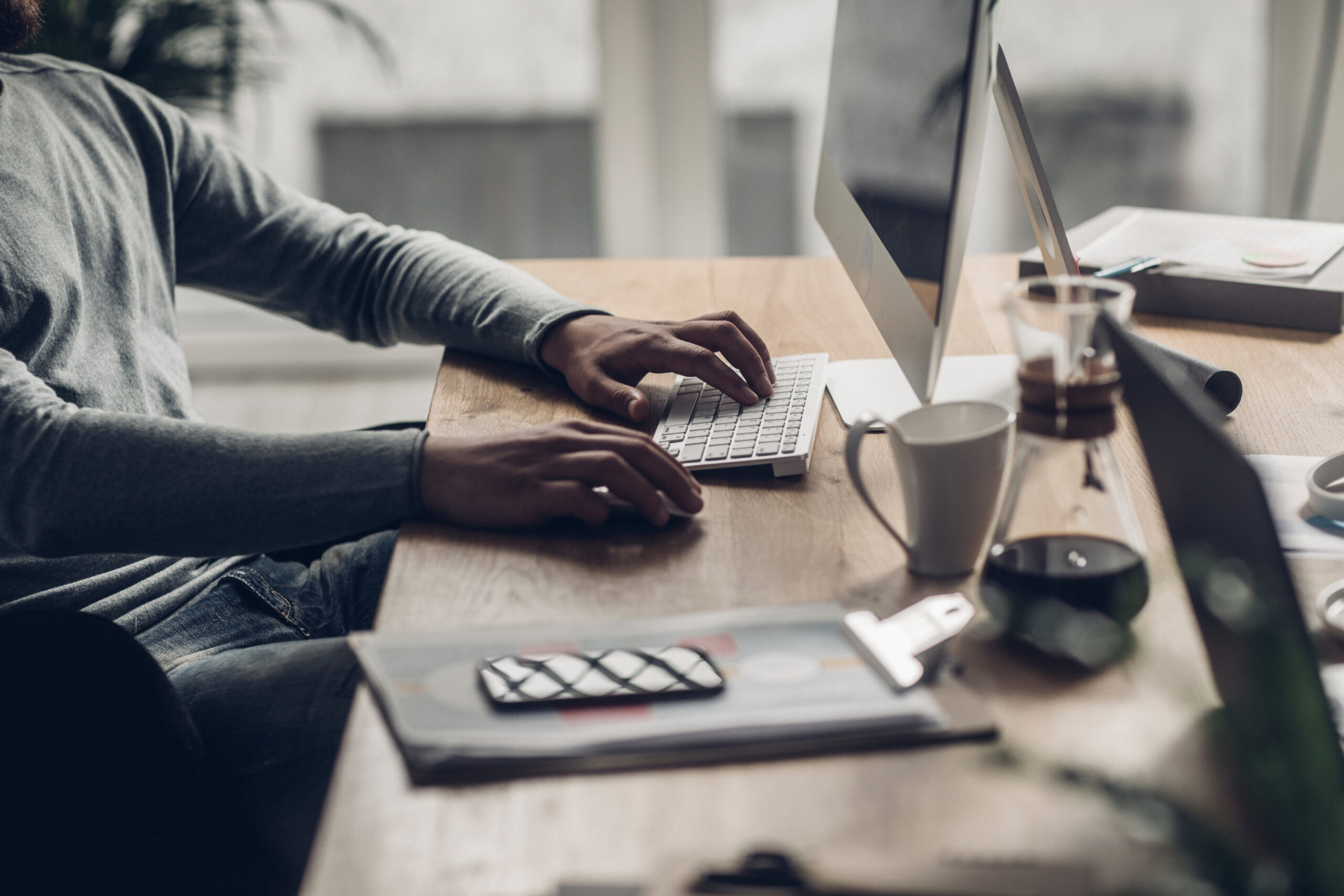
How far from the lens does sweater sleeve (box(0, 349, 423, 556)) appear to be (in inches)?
31.3

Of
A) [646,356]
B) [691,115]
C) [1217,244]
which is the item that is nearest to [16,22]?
[646,356]

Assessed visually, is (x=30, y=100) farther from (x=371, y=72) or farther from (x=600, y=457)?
(x=371, y=72)

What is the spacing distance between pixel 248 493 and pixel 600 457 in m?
0.25

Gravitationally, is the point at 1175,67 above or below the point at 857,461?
above

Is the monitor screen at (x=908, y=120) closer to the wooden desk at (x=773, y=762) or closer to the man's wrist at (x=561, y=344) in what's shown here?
the wooden desk at (x=773, y=762)

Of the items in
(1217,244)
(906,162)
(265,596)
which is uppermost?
(906,162)

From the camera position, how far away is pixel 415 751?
0.53 meters

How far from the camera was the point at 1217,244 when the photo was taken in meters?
1.34

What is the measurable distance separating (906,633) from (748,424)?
1.17ft

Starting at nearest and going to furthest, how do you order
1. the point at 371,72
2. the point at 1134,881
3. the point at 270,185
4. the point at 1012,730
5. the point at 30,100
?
the point at 1134,881 → the point at 1012,730 → the point at 30,100 → the point at 270,185 → the point at 371,72

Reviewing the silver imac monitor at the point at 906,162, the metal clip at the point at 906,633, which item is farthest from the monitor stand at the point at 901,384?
the metal clip at the point at 906,633

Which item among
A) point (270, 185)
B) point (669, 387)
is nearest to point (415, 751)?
point (669, 387)

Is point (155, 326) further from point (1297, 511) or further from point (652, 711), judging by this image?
point (1297, 511)

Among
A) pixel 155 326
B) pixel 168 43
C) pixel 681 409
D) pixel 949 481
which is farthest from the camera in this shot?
pixel 168 43
